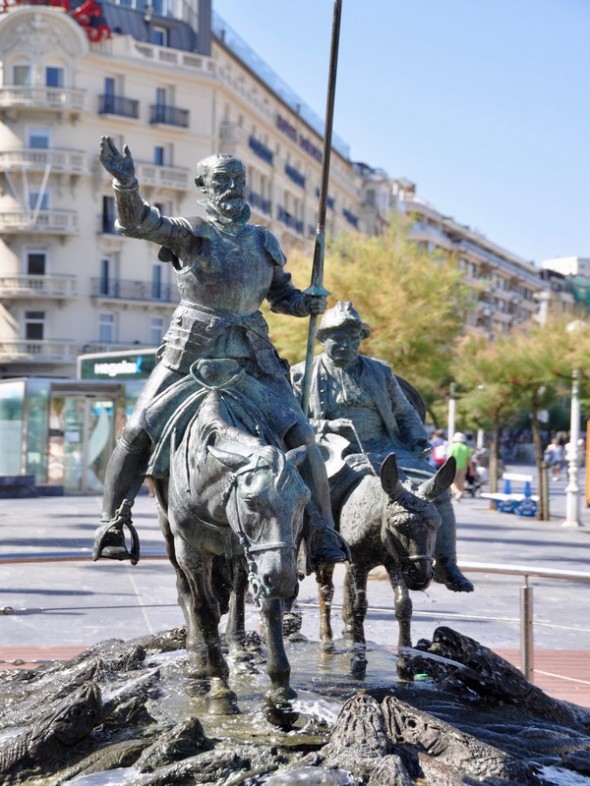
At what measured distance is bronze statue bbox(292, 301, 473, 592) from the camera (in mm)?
7824

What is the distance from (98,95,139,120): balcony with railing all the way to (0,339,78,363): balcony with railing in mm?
9059

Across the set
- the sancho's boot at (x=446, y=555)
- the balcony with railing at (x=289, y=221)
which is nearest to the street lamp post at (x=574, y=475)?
the sancho's boot at (x=446, y=555)

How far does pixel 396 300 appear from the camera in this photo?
24.7m

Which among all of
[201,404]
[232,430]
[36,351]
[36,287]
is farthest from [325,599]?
[36,287]

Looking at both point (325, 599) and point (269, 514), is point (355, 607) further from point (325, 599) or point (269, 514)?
point (269, 514)

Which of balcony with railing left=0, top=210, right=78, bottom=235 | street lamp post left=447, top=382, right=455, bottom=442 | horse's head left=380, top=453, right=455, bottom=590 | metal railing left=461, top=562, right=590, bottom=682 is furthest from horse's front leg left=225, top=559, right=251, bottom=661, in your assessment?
balcony with railing left=0, top=210, right=78, bottom=235

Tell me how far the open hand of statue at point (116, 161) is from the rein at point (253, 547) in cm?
146

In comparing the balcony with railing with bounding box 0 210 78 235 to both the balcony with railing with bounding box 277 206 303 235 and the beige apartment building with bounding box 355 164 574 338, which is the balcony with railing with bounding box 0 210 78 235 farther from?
the beige apartment building with bounding box 355 164 574 338

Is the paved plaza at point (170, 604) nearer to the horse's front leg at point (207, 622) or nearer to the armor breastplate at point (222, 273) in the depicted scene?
the horse's front leg at point (207, 622)

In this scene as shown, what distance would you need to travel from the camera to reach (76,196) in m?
47.7

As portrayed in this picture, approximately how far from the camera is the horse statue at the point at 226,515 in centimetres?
513

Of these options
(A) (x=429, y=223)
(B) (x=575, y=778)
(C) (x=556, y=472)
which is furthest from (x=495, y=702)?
(A) (x=429, y=223)

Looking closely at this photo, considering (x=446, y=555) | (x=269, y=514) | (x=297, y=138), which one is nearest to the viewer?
(x=269, y=514)

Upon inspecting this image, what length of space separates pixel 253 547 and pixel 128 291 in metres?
44.7
